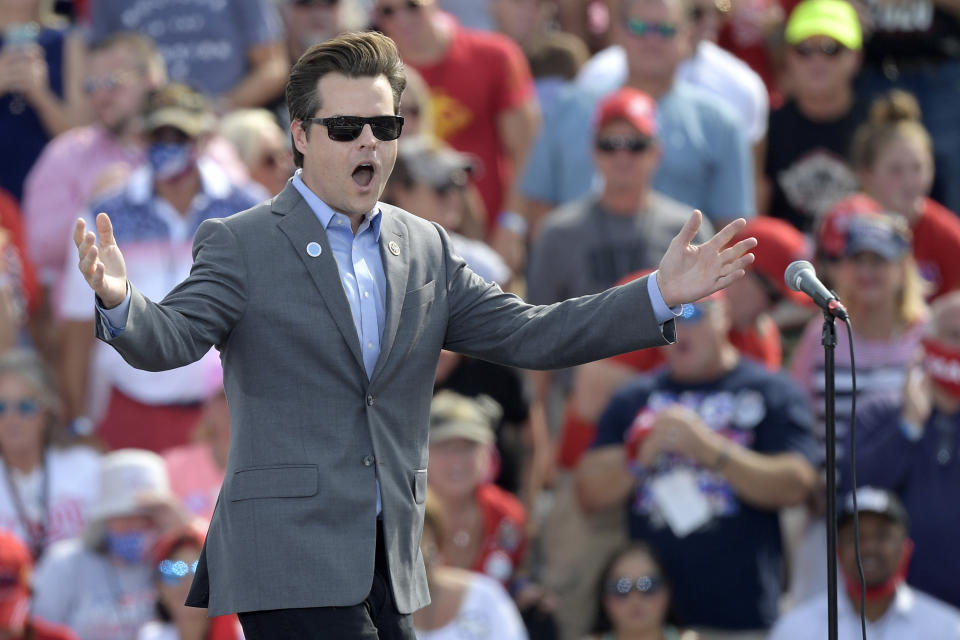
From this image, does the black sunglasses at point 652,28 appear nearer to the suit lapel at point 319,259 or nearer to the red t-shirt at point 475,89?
the red t-shirt at point 475,89

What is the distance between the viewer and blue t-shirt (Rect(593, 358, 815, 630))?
744 cm

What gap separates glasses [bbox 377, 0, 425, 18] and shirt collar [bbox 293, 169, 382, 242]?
5787 millimetres

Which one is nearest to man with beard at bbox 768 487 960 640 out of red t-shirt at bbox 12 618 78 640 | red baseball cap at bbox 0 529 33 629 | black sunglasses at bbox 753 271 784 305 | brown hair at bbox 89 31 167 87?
black sunglasses at bbox 753 271 784 305

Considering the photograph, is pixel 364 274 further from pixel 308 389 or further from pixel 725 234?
pixel 725 234

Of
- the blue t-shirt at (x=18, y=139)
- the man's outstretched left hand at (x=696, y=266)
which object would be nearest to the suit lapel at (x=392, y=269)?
the man's outstretched left hand at (x=696, y=266)

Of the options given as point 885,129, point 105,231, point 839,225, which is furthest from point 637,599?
point 105,231

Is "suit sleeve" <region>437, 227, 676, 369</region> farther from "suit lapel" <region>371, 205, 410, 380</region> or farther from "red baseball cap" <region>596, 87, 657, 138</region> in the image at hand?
"red baseball cap" <region>596, 87, 657, 138</region>

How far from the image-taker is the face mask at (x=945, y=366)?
727 centimetres

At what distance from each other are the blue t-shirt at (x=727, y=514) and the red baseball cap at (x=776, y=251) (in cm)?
77

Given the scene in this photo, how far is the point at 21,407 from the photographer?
8109 mm

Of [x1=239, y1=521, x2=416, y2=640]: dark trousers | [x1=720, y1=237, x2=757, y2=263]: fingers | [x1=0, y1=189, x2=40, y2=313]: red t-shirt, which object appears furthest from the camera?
[x1=0, y1=189, x2=40, y2=313]: red t-shirt

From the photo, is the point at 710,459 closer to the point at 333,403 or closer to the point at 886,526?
the point at 886,526

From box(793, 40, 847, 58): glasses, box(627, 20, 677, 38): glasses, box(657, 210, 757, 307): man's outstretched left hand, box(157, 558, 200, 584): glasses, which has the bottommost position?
box(157, 558, 200, 584): glasses

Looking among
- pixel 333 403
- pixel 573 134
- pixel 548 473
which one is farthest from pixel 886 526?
pixel 333 403
